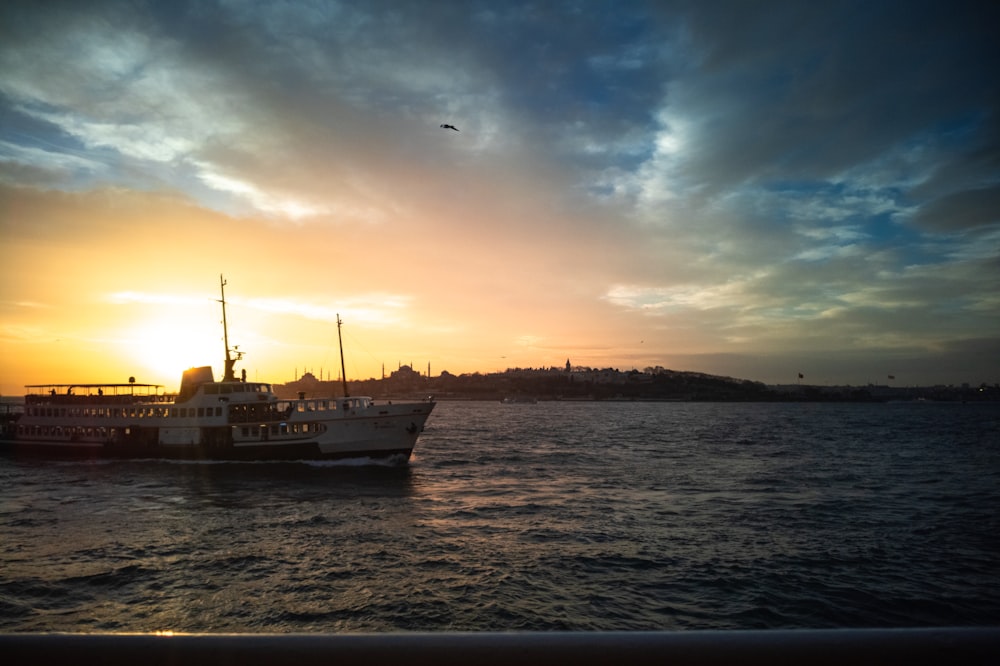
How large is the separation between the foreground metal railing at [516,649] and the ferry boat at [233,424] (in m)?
45.3

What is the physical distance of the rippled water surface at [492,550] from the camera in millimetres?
16141

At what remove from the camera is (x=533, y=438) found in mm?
85562

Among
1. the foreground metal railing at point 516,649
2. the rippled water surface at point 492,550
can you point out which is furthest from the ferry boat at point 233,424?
the foreground metal railing at point 516,649

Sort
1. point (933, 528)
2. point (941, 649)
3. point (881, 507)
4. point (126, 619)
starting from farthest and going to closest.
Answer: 1. point (881, 507)
2. point (933, 528)
3. point (126, 619)
4. point (941, 649)

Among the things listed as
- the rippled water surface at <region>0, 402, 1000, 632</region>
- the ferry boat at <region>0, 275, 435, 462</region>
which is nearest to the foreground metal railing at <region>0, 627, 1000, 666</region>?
the rippled water surface at <region>0, 402, 1000, 632</region>

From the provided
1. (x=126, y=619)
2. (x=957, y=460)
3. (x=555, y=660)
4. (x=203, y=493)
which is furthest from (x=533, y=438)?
(x=555, y=660)

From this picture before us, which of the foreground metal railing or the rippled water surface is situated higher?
the foreground metal railing

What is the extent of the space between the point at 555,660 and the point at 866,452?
254 ft

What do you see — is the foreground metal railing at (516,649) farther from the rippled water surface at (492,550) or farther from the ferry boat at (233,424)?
the ferry boat at (233,424)

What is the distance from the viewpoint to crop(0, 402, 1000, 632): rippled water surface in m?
16.1

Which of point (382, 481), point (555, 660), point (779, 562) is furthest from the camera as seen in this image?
point (382, 481)

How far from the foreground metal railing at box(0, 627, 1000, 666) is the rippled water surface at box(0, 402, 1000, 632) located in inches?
567

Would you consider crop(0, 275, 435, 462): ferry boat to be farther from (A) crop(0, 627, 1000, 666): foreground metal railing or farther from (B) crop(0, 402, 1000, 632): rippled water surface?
(A) crop(0, 627, 1000, 666): foreground metal railing

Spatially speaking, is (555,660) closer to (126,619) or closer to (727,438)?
(126,619)
